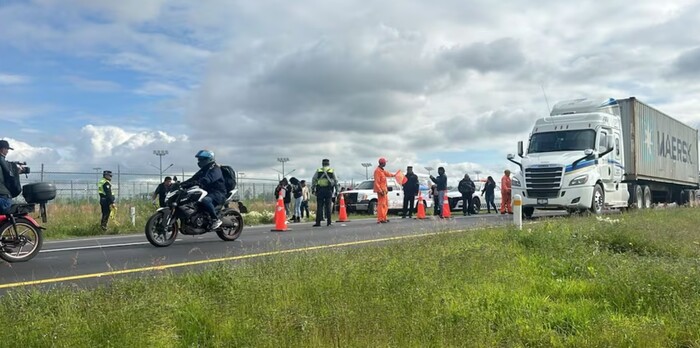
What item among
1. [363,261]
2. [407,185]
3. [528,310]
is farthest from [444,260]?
[407,185]

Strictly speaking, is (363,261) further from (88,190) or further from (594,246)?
(88,190)

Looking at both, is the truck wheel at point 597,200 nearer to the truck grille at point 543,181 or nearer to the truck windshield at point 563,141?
the truck grille at point 543,181

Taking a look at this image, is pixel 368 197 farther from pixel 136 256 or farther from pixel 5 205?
pixel 5 205

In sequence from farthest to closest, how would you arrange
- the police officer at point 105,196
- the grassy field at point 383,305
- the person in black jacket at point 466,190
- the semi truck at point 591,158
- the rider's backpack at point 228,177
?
the person in black jacket at point 466,190 → the police officer at point 105,196 → the semi truck at point 591,158 → the rider's backpack at point 228,177 → the grassy field at point 383,305

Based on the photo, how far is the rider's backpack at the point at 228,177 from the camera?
11594 mm

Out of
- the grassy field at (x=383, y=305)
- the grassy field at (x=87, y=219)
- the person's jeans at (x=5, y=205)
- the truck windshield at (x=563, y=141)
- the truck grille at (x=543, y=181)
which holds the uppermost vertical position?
the truck windshield at (x=563, y=141)

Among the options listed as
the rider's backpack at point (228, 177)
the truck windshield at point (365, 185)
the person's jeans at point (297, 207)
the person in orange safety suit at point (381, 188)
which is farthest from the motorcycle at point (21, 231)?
the truck windshield at point (365, 185)

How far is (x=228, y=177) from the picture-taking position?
1168 cm

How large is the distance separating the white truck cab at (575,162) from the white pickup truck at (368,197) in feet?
26.6

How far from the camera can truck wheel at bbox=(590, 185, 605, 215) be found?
16.8m

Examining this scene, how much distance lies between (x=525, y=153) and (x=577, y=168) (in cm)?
204

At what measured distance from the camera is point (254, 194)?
1417 inches

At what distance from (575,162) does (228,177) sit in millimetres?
9854

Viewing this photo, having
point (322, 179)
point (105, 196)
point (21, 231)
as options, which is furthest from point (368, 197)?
point (21, 231)
